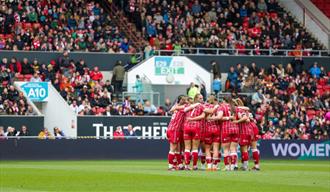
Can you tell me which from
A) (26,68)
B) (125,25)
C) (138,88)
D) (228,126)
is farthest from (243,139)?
(125,25)

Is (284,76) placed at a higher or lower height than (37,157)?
higher

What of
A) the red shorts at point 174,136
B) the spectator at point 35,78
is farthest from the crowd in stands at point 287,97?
the red shorts at point 174,136

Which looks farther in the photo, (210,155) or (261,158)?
(261,158)

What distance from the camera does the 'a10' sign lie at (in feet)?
171

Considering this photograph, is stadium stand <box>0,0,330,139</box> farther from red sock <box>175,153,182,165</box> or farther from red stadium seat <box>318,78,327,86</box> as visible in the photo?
red sock <box>175,153,182,165</box>

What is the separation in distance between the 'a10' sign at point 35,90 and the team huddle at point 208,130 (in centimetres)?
1849

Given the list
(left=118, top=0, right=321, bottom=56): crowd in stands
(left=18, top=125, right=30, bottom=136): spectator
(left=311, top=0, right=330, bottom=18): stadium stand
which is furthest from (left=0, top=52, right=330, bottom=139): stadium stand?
(left=311, top=0, right=330, bottom=18): stadium stand

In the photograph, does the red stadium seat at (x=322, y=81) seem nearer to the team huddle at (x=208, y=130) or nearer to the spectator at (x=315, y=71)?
the spectator at (x=315, y=71)

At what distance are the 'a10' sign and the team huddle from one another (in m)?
18.5

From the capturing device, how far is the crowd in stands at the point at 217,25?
59.2 meters

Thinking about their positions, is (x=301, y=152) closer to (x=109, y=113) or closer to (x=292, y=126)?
(x=292, y=126)

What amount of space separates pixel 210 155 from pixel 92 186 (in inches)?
367

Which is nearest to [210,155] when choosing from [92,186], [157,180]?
[157,180]

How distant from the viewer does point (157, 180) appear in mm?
28578
